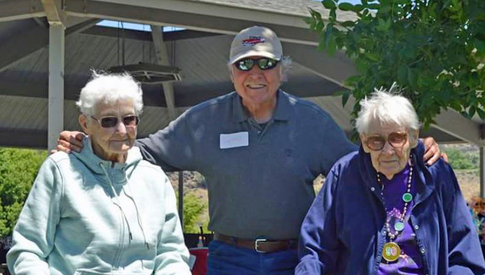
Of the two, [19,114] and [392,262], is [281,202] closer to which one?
[392,262]

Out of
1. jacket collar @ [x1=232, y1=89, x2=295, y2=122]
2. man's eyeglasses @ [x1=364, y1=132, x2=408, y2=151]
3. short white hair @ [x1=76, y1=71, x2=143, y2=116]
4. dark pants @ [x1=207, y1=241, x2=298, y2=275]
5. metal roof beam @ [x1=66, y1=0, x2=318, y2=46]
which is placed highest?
metal roof beam @ [x1=66, y1=0, x2=318, y2=46]

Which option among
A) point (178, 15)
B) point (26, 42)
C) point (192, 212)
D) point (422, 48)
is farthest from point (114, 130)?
point (192, 212)

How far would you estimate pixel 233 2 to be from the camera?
704 cm

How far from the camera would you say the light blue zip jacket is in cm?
260

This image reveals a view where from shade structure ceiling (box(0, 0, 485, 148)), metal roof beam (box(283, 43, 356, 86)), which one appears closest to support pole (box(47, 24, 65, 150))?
shade structure ceiling (box(0, 0, 485, 148))

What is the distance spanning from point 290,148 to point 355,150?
11.1 inches

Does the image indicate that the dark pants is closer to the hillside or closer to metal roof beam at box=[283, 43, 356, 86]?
metal roof beam at box=[283, 43, 356, 86]

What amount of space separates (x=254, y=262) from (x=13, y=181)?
984 inches

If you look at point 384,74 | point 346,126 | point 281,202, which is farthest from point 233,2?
point 346,126

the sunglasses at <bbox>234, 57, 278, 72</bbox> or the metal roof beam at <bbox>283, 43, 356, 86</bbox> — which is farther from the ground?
the sunglasses at <bbox>234, 57, 278, 72</bbox>

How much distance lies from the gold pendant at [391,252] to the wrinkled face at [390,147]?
26 centimetres

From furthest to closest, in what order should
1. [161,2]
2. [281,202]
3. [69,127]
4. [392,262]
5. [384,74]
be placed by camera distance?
[69,127]
[161,2]
[384,74]
[281,202]
[392,262]

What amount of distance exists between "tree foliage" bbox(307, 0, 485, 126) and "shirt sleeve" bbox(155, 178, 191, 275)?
1220mm

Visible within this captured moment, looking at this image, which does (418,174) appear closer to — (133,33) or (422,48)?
(422,48)
